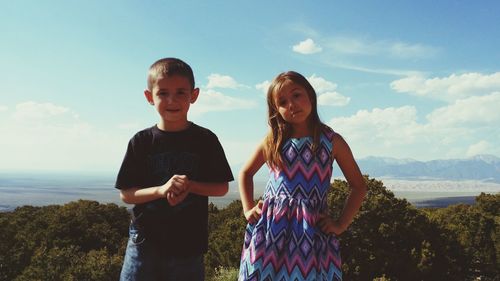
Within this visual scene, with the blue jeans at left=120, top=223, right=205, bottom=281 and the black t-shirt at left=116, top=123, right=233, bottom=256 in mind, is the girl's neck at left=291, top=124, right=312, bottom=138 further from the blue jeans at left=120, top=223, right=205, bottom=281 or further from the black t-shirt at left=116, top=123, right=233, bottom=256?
the blue jeans at left=120, top=223, right=205, bottom=281

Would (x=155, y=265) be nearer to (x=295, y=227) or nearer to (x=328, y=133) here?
(x=295, y=227)

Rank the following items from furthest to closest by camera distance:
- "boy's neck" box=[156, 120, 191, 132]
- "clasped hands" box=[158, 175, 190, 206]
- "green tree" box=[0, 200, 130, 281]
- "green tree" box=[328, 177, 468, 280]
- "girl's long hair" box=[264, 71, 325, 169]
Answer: "green tree" box=[328, 177, 468, 280] → "green tree" box=[0, 200, 130, 281] → "girl's long hair" box=[264, 71, 325, 169] → "boy's neck" box=[156, 120, 191, 132] → "clasped hands" box=[158, 175, 190, 206]

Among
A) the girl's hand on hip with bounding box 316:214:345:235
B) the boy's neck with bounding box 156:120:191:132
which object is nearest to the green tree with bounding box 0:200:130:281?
the boy's neck with bounding box 156:120:191:132

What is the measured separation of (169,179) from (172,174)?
0.06 m

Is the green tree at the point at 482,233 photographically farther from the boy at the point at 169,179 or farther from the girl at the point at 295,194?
the boy at the point at 169,179

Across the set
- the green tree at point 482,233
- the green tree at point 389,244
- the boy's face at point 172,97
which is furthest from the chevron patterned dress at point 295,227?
the green tree at point 482,233

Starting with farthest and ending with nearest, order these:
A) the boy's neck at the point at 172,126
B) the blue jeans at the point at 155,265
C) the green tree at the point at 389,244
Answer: the green tree at the point at 389,244 < the boy's neck at the point at 172,126 < the blue jeans at the point at 155,265

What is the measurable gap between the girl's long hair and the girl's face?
0.04m

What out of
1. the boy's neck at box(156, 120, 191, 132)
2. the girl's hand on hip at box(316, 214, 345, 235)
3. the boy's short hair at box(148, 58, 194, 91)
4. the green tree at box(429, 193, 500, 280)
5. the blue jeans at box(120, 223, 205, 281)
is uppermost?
the boy's short hair at box(148, 58, 194, 91)

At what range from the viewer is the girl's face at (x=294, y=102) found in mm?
4117

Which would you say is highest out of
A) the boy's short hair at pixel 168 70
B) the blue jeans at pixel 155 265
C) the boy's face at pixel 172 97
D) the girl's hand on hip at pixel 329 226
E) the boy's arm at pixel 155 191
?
the boy's short hair at pixel 168 70

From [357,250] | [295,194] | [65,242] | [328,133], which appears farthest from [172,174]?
[65,242]

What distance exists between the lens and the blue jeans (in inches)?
138

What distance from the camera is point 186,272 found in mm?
3504
